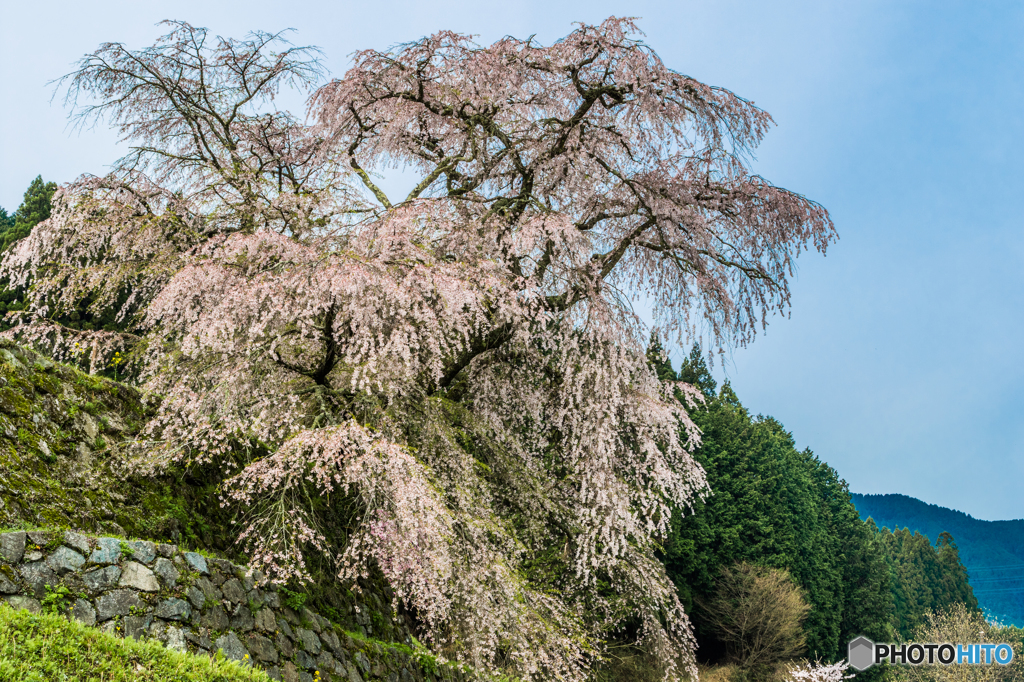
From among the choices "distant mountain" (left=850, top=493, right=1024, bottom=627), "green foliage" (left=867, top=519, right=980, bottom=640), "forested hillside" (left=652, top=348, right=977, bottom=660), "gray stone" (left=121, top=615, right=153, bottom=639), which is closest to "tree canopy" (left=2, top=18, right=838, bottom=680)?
"gray stone" (left=121, top=615, right=153, bottom=639)

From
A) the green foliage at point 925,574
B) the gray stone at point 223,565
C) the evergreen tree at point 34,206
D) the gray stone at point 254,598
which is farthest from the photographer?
the green foliage at point 925,574

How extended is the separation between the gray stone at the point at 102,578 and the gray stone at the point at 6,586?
418 mm

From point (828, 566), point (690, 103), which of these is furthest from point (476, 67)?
point (828, 566)

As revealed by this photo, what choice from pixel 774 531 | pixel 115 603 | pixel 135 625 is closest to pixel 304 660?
pixel 135 625

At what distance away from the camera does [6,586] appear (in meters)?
4.29

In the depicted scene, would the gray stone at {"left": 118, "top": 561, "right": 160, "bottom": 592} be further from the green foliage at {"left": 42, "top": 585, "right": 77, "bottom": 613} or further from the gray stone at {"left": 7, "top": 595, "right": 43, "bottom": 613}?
the gray stone at {"left": 7, "top": 595, "right": 43, "bottom": 613}

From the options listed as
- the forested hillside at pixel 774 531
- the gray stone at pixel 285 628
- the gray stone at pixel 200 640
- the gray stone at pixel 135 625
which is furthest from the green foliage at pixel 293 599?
the forested hillside at pixel 774 531

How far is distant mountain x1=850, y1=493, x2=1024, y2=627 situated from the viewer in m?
89.8

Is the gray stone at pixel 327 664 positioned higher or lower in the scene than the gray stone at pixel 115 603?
lower

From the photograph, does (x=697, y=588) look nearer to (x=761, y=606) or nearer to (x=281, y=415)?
(x=761, y=606)

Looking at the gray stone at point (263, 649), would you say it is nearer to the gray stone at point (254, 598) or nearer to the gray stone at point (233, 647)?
the gray stone at point (233, 647)

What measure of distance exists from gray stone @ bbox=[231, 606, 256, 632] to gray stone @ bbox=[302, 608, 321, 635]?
0.82m

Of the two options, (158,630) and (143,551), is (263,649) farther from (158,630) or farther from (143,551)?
(143,551)

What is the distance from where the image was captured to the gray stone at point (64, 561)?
4562mm
